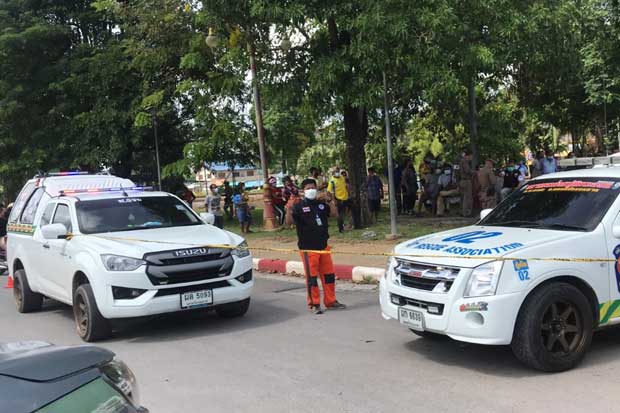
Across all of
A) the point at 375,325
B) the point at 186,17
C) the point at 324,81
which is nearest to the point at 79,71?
the point at 186,17

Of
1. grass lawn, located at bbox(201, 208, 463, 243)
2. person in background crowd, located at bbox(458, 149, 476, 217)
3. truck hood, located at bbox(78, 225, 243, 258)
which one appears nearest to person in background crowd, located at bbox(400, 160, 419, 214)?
grass lawn, located at bbox(201, 208, 463, 243)

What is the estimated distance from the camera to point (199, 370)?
6.12m

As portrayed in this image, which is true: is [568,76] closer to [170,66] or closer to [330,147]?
[170,66]

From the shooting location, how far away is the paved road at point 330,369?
16.3 feet

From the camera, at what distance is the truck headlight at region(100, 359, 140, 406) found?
279 cm

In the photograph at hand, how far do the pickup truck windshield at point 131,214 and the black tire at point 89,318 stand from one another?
93 cm

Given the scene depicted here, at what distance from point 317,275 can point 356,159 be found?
27.7 ft

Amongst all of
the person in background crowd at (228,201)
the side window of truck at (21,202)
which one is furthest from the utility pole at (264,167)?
the side window of truck at (21,202)

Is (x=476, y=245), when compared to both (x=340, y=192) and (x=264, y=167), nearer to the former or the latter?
(x=340, y=192)

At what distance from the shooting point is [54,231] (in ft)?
25.6

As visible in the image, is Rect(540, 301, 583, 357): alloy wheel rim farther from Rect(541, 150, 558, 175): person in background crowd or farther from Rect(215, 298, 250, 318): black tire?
Rect(541, 150, 558, 175): person in background crowd

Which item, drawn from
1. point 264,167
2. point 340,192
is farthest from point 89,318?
point 264,167

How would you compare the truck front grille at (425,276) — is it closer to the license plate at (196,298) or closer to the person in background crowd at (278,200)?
the license plate at (196,298)

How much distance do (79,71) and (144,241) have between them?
687 inches
